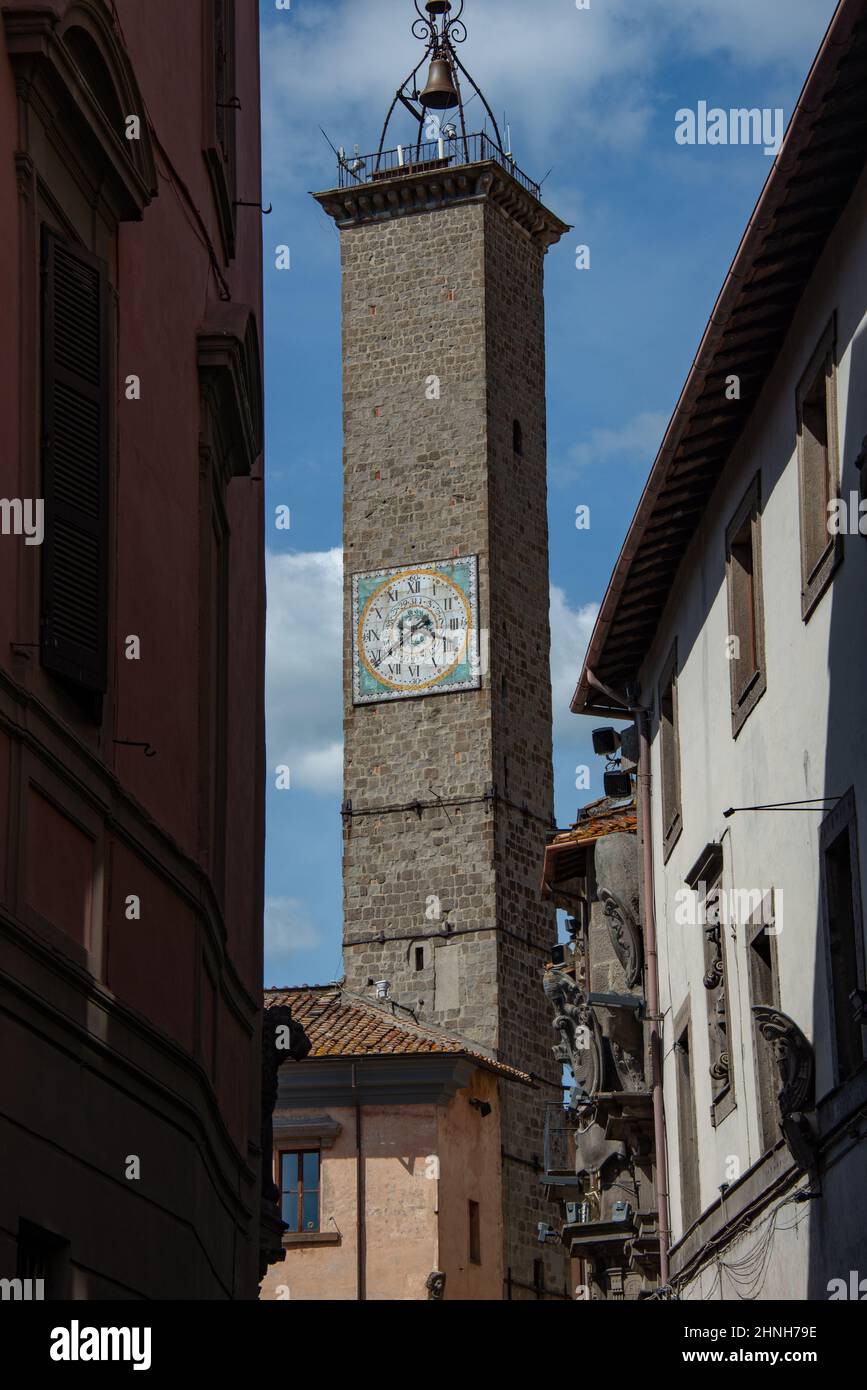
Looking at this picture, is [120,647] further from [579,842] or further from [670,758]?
[579,842]

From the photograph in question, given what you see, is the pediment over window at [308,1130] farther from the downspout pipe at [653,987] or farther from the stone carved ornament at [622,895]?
the downspout pipe at [653,987]

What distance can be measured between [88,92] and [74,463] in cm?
165

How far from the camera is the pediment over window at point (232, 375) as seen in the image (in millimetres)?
14445

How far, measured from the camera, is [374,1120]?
43.2 meters

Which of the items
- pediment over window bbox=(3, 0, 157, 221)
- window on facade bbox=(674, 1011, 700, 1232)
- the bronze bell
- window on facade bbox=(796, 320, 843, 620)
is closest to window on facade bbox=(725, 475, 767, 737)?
window on facade bbox=(796, 320, 843, 620)

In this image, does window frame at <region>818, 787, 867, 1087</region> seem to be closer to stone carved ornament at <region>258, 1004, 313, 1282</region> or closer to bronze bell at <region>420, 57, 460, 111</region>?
stone carved ornament at <region>258, 1004, 313, 1282</region>

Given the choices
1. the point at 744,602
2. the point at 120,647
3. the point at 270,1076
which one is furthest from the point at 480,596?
the point at 120,647

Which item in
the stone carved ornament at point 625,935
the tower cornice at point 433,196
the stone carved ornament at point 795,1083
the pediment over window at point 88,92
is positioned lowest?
the stone carved ornament at point 795,1083

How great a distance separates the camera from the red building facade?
9703 millimetres

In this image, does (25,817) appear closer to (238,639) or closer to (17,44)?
(17,44)

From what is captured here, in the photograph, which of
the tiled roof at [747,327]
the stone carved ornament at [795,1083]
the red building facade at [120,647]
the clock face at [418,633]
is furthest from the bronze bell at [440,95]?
the stone carved ornament at [795,1083]

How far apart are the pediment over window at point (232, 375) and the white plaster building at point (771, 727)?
3293 millimetres

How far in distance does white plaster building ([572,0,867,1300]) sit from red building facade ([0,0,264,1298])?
12.0 feet
